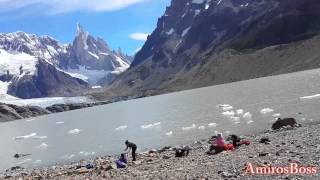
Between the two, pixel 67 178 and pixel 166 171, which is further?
pixel 67 178

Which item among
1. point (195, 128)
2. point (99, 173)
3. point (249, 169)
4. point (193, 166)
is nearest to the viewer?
point (249, 169)

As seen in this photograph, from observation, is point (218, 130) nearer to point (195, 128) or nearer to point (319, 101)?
point (195, 128)

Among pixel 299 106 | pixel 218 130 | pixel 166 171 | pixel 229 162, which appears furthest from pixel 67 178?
pixel 299 106

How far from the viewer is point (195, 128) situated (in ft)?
267

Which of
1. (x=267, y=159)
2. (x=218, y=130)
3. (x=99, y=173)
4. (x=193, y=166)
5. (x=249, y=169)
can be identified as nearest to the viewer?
(x=249, y=169)

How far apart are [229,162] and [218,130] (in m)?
41.4

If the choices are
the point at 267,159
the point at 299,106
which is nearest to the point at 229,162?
the point at 267,159

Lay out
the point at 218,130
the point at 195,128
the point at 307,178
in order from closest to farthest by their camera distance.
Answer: the point at 307,178
the point at 218,130
the point at 195,128

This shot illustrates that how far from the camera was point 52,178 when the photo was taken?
137 ft

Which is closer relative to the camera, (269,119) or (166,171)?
(166,171)

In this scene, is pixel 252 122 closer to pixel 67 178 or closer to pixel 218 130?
pixel 218 130

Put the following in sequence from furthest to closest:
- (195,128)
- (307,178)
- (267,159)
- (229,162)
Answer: (195,128) → (229,162) → (267,159) → (307,178)

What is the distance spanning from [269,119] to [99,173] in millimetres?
39638

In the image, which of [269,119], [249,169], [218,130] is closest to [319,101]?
[269,119]
